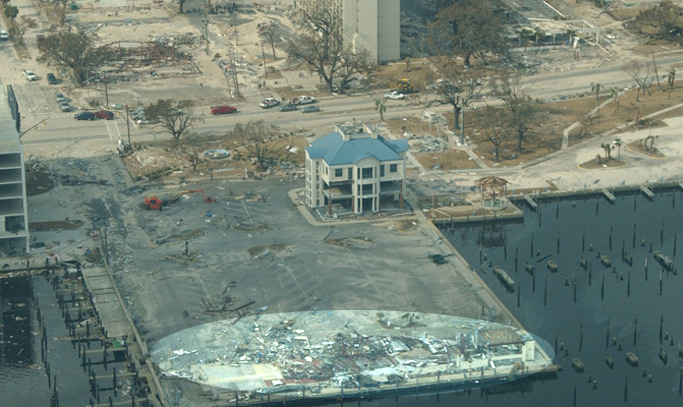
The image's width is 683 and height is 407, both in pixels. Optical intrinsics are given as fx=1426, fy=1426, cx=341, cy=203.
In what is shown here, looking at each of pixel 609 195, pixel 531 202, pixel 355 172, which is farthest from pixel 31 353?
pixel 609 195

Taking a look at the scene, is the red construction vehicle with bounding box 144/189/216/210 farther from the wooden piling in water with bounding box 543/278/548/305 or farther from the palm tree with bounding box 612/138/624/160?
the palm tree with bounding box 612/138/624/160

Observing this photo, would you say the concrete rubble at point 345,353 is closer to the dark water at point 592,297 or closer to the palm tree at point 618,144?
the dark water at point 592,297

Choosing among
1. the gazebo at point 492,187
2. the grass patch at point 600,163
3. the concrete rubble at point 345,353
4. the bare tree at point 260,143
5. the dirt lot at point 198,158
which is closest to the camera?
the concrete rubble at point 345,353

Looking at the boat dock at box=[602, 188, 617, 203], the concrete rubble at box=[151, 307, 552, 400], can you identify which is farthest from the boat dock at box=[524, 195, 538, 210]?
the concrete rubble at box=[151, 307, 552, 400]

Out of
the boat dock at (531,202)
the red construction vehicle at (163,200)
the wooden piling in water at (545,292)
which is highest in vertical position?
the red construction vehicle at (163,200)

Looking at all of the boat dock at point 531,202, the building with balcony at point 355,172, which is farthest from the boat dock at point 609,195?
the building with balcony at point 355,172

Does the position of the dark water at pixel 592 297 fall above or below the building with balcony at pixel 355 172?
below
